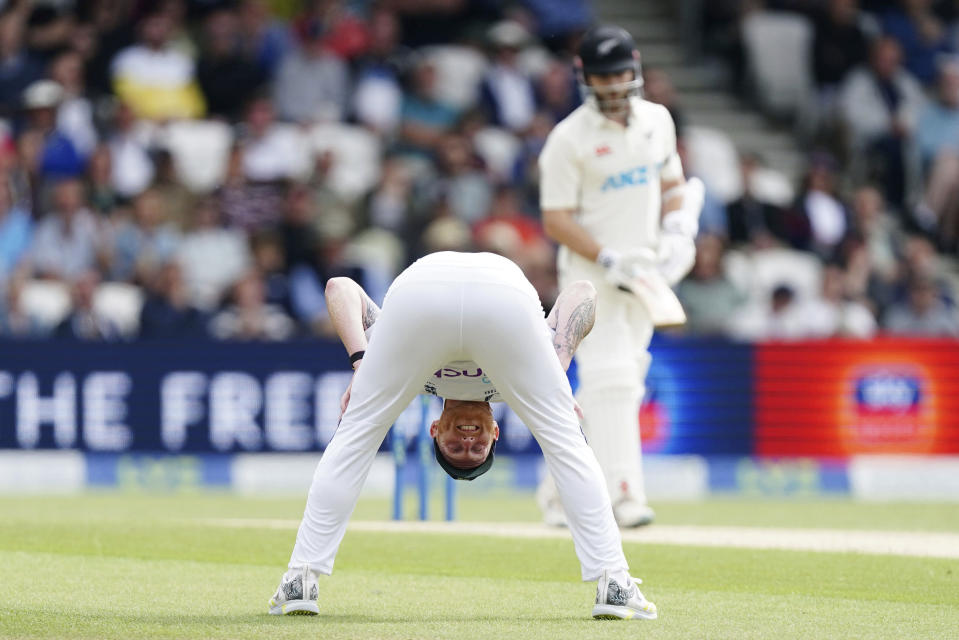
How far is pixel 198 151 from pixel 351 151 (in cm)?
127

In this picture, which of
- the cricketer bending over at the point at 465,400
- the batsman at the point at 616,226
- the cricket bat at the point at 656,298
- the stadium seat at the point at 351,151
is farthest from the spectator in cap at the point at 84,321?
the cricketer bending over at the point at 465,400

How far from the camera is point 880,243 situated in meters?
16.1

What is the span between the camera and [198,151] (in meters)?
15.0

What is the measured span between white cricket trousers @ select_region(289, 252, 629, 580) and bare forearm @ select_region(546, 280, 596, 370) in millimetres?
221

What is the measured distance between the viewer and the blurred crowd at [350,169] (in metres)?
13.9

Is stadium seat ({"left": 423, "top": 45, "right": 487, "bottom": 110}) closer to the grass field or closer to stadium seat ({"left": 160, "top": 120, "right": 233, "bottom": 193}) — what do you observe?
stadium seat ({"left": 160, "top": 120, "right": 233, "bottom": 193})

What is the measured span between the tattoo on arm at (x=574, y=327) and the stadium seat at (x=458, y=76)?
10.3 meters

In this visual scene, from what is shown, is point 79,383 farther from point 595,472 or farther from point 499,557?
point 595,472

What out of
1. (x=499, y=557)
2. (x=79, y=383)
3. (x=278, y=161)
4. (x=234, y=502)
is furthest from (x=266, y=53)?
(x=499, y=557)

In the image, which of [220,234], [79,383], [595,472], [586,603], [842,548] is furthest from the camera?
[220,234]

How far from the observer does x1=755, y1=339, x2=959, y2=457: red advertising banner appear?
44.4 feet

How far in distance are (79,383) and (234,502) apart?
1.92 meters

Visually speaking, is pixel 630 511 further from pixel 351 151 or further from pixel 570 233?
pixel 351 151

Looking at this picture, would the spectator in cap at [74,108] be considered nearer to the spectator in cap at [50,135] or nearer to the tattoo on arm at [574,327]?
the spectator in cap at [50,135]
